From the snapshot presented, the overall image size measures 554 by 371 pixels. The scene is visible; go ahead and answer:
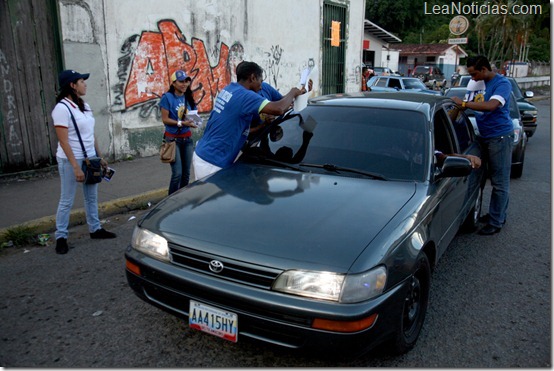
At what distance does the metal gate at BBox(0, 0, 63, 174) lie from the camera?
662 cm

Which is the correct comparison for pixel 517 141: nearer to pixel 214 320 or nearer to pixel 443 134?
pixel 443 134

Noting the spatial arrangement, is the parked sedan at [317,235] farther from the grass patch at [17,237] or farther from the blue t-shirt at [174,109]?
the grass patch at [17,237]

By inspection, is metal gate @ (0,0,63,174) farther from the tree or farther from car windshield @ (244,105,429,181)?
the tree

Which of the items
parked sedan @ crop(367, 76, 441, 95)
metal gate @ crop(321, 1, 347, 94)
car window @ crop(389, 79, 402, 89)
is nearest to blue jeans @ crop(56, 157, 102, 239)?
metal gate @ crop(321, 1, 347, 94)

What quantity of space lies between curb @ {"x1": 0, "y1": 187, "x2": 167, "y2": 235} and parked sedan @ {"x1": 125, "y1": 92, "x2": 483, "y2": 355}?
262 cm

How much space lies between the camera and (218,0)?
9.42 metres

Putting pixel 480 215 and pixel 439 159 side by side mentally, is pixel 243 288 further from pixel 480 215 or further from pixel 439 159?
pixel 480 215

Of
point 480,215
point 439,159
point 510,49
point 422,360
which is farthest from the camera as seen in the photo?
point 510,49

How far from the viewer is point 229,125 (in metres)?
4.04

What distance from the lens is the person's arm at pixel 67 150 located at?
4.18 metres

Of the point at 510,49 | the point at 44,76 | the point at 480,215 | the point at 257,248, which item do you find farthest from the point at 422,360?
the point at 510,49

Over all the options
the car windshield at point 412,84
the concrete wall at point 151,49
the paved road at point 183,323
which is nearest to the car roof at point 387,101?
the paved road at point 183,323

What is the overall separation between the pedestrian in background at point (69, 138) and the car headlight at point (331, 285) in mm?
2803

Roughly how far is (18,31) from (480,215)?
693 cm
